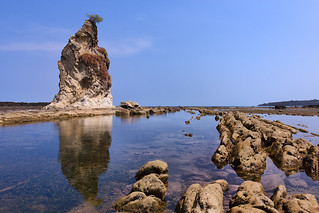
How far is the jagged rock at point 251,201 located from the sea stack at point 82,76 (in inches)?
2228

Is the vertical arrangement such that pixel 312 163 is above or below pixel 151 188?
below

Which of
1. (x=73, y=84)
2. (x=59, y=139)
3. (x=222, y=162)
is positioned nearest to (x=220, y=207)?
(x=222, y=162)

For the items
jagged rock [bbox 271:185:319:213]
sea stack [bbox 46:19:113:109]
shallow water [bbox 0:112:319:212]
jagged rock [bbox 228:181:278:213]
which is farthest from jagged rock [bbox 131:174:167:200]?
sea stack [bbox 46:19:113:109]

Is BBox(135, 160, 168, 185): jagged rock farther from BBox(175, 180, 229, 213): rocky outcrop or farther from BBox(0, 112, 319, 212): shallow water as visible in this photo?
BBox(175, 180, 229, 213): rocky outcrop

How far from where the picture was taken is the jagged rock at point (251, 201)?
5586 millimetres

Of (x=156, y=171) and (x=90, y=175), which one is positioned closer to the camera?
(x=156, y=171)

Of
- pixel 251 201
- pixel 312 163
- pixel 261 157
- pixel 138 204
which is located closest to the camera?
pixel 251 201

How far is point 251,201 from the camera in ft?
19.6

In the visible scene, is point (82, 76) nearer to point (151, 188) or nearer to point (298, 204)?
point (151, 188)

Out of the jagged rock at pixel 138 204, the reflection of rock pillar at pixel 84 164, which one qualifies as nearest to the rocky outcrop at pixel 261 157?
the jagged rock at pixel 138 204

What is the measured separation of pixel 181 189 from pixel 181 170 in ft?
8.18

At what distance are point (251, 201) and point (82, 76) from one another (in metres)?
63.6

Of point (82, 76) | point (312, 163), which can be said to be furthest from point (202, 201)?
point (82, 76)

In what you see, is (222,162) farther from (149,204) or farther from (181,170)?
(149,204)
